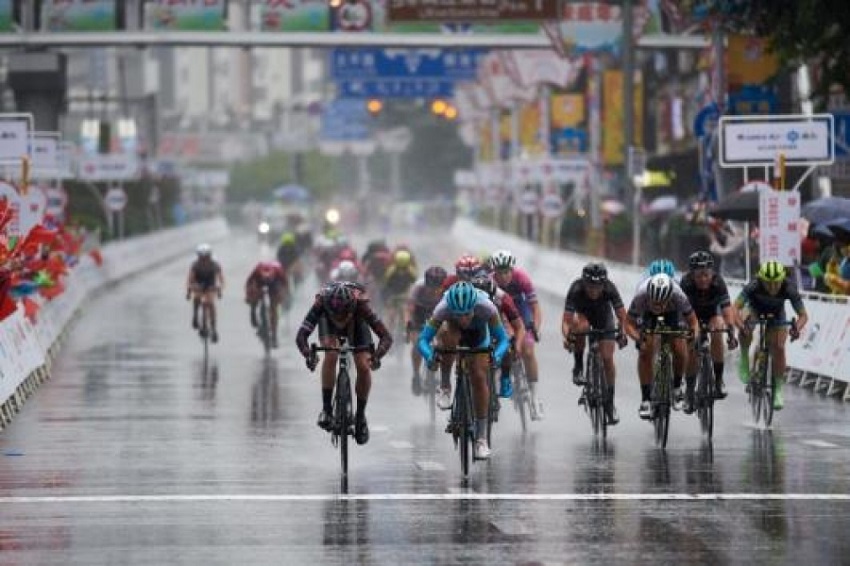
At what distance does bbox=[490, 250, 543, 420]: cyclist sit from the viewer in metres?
22.8

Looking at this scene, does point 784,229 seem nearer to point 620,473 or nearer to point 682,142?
point 620,473

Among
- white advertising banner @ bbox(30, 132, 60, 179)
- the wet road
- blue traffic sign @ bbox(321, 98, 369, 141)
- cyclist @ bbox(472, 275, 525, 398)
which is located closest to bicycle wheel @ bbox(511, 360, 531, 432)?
the wet road

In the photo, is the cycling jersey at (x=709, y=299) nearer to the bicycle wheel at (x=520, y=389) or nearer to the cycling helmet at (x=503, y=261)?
the cycling helmet at (x=503, y=261)

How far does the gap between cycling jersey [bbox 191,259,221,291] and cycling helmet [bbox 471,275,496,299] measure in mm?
14144

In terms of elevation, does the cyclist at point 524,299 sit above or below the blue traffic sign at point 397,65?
below

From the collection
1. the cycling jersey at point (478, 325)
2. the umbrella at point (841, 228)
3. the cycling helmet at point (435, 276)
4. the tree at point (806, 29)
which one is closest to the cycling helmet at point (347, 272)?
the cycling helmet at point (435, 276)

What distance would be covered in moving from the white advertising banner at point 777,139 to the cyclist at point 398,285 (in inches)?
176

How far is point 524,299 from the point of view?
76.4 feet

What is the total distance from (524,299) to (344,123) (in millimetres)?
114696

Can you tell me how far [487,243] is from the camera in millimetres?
86688

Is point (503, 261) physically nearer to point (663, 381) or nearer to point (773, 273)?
point (773, 273)

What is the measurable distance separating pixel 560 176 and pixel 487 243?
64.4 feet

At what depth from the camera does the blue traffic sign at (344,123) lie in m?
137

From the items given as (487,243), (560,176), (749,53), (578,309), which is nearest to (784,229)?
(578,309)
